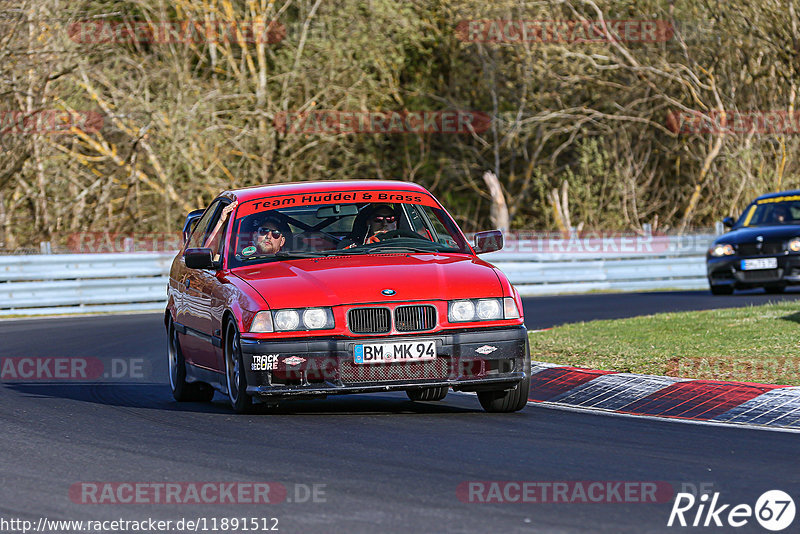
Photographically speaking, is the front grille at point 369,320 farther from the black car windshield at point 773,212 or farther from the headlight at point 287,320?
the black car windshield at point 773,212

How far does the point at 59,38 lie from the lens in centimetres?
2672

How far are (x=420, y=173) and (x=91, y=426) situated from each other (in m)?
31.2

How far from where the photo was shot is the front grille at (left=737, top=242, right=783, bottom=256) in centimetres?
2134

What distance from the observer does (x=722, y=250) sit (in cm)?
2197

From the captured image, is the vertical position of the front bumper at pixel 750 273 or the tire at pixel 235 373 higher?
the tire at pixel 235 373

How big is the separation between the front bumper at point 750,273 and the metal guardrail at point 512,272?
400cm

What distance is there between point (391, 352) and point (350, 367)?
0.89ft

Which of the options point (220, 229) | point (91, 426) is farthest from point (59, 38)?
point (91, 426)

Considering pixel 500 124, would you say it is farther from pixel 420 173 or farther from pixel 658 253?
pixel 658 253

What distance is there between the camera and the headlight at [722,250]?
21.9 m
